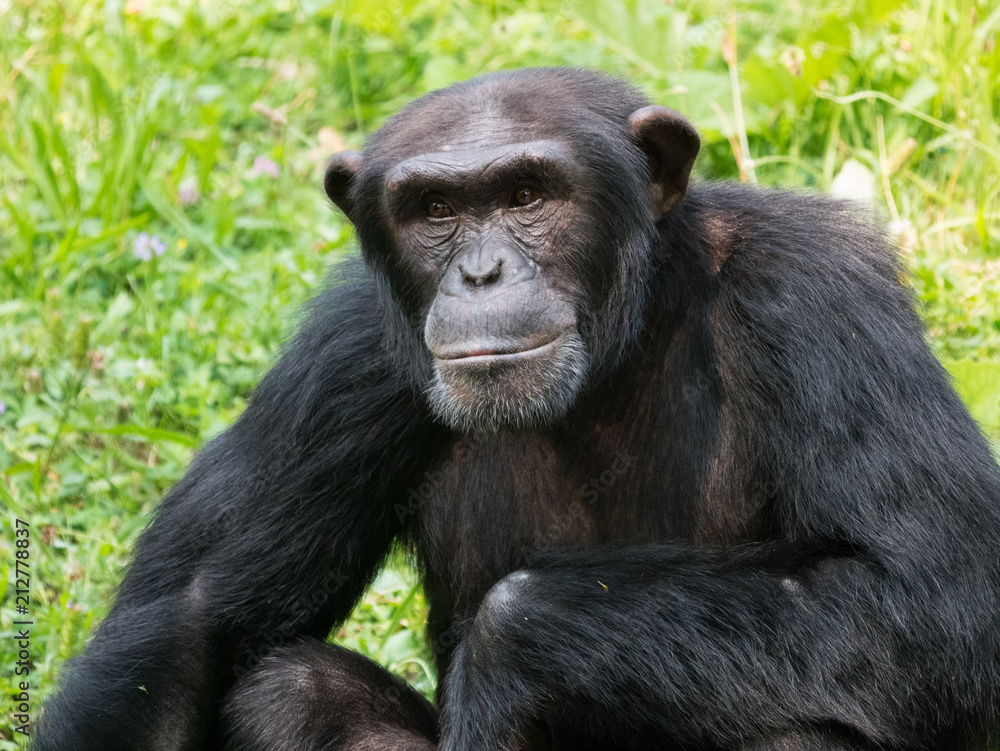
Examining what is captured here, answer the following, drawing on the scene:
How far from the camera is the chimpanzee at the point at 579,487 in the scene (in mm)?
4090

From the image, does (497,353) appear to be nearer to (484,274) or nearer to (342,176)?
(484,274)

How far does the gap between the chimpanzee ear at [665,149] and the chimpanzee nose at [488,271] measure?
1.97ft

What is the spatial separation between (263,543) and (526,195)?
1.66 metres

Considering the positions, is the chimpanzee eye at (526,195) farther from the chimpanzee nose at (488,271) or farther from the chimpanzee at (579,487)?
the chimpanzee nose at (488,271)

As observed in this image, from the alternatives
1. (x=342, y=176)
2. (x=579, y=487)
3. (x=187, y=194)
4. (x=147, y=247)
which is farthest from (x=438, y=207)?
(x=187, y=194)

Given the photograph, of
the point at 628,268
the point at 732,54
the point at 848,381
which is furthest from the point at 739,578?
the point at 732,54

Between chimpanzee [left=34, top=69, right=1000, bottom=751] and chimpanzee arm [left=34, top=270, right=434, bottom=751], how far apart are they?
1cm

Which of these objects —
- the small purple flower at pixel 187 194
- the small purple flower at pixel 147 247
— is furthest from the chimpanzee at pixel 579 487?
the small purple flower at pixel 187 194

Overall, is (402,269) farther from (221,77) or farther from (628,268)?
(221,77)

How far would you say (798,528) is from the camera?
14.1 feet

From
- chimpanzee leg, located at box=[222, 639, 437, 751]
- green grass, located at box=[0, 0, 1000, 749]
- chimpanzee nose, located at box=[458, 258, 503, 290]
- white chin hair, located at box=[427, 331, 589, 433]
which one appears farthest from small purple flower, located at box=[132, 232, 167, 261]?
chimpanzee nose, located at box=[458, 258, 503, 290]

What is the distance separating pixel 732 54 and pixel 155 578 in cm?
433

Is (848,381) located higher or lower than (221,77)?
higher

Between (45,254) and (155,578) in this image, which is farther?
(45,254)
